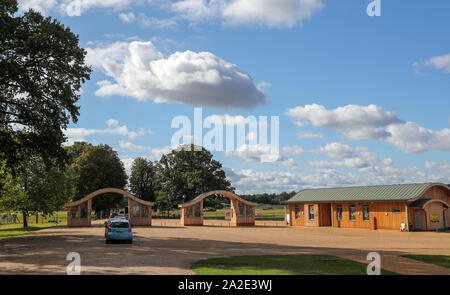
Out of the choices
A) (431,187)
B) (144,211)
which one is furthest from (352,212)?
(144,211)

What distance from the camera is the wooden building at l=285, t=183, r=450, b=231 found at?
127 ft

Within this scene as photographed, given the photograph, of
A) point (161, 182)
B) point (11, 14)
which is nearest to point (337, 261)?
point (11, 14)

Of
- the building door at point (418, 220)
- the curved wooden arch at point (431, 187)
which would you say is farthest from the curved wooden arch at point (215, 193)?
the curved wooden arch at point (431, 187)

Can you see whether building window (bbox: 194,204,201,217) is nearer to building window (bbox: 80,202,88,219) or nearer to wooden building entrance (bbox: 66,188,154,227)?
wooden building entrance (bbox: 66,188,154,227)

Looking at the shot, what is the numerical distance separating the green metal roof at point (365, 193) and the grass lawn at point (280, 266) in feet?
84.2

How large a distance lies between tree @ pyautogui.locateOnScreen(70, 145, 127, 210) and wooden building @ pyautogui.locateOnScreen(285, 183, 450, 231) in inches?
1482

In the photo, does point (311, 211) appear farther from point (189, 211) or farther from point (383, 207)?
point (189, 211)

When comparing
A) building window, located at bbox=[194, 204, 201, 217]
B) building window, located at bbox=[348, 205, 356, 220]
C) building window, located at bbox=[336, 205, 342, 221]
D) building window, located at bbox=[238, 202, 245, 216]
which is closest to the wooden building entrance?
building window, located at bbox=[194, 204, 201, 217]

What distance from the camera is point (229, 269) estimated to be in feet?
45.2

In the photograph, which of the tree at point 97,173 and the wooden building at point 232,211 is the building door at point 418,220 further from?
the tree at point 97,173

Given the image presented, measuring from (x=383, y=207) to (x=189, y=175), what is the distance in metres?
39.6

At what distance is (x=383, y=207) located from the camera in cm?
4078
